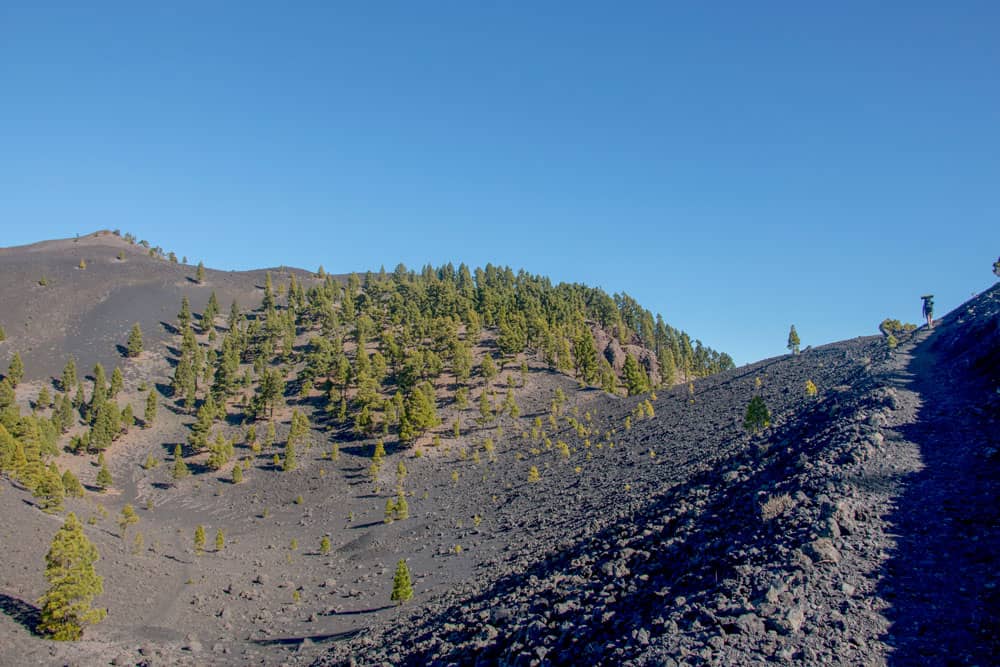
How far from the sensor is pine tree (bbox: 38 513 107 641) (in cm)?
3525

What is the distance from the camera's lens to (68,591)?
3547 cm

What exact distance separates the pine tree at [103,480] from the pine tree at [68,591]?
3793 centimetres

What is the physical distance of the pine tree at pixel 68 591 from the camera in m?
35.2

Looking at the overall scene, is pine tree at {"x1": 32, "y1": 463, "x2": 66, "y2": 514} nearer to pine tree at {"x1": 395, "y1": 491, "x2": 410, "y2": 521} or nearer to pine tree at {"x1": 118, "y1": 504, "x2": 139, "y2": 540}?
pine tree at {"x1": 118, "y1": 504, "x2": 139, "y2": 540}

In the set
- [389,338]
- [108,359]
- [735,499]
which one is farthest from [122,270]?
[735,499]

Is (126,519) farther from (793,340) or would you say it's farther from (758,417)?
(793,340)

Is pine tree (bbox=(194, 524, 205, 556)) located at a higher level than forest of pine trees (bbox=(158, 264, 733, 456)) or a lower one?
lower

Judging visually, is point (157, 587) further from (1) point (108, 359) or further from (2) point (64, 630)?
(1) point (108, 359)

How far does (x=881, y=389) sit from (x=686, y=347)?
402 feet

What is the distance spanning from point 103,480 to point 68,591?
42.4m

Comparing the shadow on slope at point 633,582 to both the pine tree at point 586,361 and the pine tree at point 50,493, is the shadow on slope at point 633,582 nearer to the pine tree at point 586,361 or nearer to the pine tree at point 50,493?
the pine tree at point 50,493

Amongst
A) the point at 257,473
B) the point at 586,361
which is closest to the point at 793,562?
the point at 257,473

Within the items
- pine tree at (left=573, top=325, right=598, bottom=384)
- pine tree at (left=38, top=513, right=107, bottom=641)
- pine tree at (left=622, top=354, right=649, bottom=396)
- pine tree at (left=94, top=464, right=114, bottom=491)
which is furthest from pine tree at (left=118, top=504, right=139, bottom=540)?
pine tree at (left=622, top=354, right=649, bottom=396)

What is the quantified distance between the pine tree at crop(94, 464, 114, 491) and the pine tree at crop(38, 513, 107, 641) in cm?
3793
